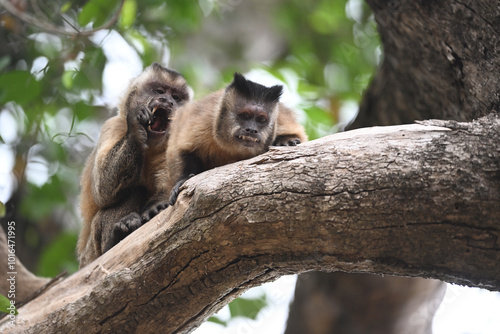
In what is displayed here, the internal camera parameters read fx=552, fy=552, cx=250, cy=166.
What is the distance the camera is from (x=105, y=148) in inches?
239

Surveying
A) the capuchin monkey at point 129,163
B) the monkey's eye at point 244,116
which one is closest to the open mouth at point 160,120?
the capuchin monkey at point 129,163

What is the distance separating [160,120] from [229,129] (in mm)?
1309

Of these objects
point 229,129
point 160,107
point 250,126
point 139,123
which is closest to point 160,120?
point 160,107

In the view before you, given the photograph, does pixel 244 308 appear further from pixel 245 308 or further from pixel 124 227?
pixel 124 227

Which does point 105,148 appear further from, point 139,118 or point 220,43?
point 220,43

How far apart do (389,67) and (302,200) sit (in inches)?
153

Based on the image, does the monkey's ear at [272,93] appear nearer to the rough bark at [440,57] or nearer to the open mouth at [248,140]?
the open mouth at [248,140]

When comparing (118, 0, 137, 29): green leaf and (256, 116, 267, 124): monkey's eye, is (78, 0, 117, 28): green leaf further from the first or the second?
(256, 116, 267, 124): monkey's eye

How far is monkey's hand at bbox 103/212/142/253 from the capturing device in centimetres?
534

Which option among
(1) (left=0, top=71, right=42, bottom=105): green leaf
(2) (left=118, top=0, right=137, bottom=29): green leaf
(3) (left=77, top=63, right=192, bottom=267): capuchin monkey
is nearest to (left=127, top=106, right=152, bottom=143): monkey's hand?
(3) (left=77, top=63, right=192, bottom=267): capuchin monkey

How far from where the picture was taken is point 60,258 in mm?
7453

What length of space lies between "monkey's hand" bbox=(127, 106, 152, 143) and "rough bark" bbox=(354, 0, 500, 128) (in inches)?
98.9

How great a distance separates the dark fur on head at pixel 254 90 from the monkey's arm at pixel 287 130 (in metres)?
0.25

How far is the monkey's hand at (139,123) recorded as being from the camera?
18.3 ft
